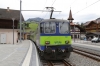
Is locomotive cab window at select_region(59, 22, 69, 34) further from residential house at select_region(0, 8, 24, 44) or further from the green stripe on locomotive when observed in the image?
residential house at select_region(0, 8, 24, 44)

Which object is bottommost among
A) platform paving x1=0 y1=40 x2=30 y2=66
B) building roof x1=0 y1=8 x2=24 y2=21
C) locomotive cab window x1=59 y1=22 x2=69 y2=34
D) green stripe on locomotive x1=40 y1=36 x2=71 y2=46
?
platform paving x1=0 y1=40 x2=30 y2=66

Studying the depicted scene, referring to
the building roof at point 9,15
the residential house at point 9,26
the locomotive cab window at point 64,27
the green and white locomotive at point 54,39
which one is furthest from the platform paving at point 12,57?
the building roof at point 9,15

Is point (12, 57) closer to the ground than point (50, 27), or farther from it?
closer to the ground

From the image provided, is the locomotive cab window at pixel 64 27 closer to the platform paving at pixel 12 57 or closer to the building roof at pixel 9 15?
the platform paving at pixel 12 57

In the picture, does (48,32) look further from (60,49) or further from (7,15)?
(7,15)

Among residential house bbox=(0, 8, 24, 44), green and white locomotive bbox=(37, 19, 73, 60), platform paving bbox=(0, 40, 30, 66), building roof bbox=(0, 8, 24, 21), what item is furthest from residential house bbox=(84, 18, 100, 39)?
green and white locomotive bbox=(37, 19, 73, 60)

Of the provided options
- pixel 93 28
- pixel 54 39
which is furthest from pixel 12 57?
pixel 93 28

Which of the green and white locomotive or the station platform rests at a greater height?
the green and white locomotive

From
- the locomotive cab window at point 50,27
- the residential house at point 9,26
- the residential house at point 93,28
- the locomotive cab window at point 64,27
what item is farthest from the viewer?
the residential house at point 93,28

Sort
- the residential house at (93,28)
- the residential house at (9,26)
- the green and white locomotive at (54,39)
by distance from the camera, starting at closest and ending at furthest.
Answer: the green and white locomotive at (54,39) < the residential house at (9,26) < the residential house at (93,28)

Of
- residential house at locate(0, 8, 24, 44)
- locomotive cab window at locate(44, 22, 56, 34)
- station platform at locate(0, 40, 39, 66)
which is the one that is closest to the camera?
station platform at locate(0, 40, 39, 66)

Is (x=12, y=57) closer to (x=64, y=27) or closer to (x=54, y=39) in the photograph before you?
(x=54, y=39)

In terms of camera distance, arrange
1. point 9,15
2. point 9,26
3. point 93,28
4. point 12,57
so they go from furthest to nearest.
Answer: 1. point 93,28
2. point 9,15
3. point 9,26
4. point 12,57

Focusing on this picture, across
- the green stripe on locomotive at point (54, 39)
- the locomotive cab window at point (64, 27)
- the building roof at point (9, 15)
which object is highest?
the building roof at point (9, 15)
